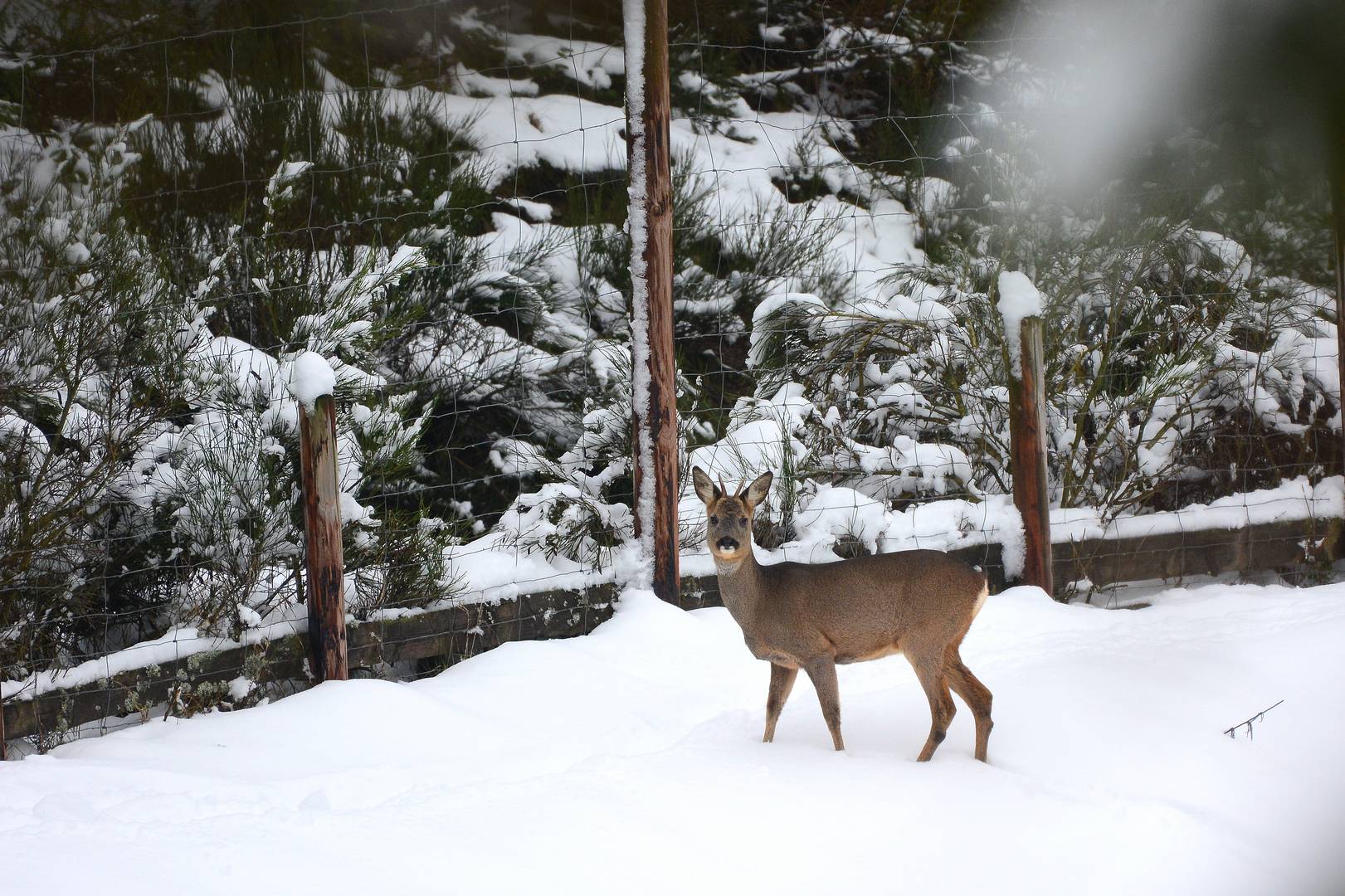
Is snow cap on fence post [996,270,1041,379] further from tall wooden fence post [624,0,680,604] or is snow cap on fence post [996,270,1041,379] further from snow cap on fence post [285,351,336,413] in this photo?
snow cap on fence post [285,351,336,413]

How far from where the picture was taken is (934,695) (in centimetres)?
387

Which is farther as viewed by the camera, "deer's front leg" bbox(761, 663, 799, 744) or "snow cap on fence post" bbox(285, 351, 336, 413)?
"snow cap on fence post" bbox(285, 351, 336, 413)

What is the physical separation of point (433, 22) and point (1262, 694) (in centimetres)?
824

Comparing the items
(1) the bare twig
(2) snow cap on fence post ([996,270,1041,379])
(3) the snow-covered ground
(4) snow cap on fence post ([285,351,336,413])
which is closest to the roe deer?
(3) the snow-covered ground

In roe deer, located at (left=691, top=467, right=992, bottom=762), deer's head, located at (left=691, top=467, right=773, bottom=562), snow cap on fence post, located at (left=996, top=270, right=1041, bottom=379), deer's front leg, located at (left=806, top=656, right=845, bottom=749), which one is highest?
snow cap on fence post, located at (left=996, top=270, right=1041, bottom=379)

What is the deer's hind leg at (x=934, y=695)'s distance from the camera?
3861 millimetres

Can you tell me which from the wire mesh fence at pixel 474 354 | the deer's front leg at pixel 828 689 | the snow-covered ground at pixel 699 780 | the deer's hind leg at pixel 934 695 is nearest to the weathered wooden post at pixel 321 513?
the wire mesh fence at pixel 474 354

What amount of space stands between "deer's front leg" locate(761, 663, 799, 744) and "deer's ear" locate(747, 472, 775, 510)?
62 cm

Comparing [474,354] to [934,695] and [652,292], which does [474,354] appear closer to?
[652,292]

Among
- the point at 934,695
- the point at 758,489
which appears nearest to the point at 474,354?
the point at 758,489

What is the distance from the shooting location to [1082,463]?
6.41m

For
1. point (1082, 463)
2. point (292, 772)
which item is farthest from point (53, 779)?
point (1082, 463)

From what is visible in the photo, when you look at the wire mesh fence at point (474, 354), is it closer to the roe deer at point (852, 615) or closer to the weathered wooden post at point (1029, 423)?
the weathered wooden post at point (1029, 423)

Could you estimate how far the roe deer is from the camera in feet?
12.7
